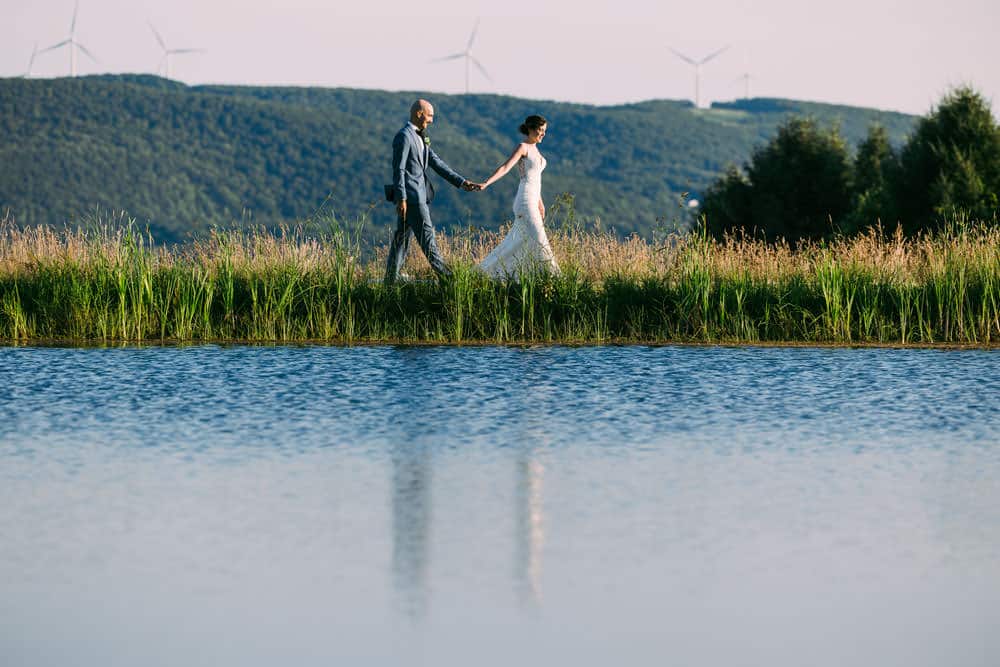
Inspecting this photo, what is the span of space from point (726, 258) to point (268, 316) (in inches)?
210

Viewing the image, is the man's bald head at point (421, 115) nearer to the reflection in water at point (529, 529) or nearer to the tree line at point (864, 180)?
the reflection in water at point (529, 529)

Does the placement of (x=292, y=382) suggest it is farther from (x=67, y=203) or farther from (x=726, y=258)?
(x=67, y=203)

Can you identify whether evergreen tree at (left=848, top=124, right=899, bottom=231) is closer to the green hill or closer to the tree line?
the tree line

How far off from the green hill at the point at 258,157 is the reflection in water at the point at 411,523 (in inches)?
2917

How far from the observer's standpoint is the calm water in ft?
16.0

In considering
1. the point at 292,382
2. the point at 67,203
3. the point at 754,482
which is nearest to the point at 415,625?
the point at 754,482

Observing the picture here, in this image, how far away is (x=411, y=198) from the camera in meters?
15.9

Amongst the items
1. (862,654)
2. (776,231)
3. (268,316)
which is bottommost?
(862,654)

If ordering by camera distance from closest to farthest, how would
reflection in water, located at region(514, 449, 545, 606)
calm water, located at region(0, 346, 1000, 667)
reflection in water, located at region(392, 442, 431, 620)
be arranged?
1. calm water, located at region(0, 346, 1000, 667)
2. reflection in water, located at region(392, 442, 431, 620)
3. reflection in water, located at region(514, 449, 545, 606)

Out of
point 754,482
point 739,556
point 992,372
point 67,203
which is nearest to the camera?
point 739,556

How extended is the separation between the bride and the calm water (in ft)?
13.1

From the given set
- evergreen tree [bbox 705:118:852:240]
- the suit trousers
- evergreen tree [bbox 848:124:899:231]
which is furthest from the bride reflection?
evergreen tree [bbox 705:118:852:240]

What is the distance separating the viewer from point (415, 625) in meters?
5.00

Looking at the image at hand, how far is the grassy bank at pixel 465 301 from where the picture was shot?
50.3 ft
